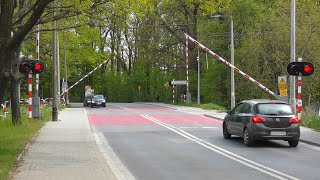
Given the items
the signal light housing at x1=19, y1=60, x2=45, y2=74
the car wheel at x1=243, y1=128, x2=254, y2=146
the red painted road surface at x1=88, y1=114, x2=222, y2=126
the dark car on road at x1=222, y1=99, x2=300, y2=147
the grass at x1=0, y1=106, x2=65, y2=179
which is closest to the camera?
the grass at x1=0, y1=106, x2=65, y2=179

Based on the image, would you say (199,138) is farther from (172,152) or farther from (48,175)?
(48,175)

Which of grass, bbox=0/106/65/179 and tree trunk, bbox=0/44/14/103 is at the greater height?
tree trunk, bbox=0/44/14/103

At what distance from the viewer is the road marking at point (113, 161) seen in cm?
1002

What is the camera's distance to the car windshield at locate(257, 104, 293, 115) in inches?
624

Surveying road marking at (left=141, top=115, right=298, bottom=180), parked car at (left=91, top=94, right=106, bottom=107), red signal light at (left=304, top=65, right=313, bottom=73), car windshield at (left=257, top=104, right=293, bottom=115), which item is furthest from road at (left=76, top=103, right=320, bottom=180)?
parked car at (left=91, top=94, right=106, bottom=107)

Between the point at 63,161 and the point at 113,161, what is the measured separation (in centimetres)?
123

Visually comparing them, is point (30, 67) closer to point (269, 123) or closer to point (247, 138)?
point (247, 138)

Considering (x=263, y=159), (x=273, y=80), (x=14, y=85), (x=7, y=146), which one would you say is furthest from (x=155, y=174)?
(x=273, y=80)

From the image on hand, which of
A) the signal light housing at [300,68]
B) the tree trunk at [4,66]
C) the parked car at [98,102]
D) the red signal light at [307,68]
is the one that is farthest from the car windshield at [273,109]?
the parked car at [98,102]

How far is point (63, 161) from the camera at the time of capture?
11.8 m

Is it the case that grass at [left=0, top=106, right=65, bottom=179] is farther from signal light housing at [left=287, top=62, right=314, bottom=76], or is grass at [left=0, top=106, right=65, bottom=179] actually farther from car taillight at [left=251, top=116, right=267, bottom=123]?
signal light housing at [left=287, top=62, right=314, bottom=76]

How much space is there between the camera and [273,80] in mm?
48281

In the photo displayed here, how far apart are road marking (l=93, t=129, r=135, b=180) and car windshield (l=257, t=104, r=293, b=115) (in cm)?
489

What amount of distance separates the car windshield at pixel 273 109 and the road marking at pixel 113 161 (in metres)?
4.89
